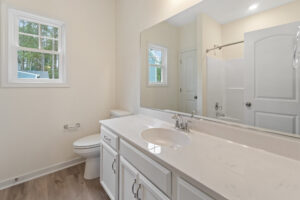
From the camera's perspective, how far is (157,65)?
1707mm

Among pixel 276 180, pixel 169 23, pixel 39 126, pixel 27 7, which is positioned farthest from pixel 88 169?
pixel 27 7

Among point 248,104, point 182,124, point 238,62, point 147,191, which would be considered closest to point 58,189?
point 147,191

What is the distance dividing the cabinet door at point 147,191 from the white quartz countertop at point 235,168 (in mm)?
202

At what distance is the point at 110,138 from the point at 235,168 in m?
1.04

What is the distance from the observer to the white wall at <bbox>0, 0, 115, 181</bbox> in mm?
1703

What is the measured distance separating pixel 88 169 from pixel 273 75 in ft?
6.97

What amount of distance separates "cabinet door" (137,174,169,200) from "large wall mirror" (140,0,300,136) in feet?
2.29

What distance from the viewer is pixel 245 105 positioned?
969mm

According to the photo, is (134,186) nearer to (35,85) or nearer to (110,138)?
(110,138)

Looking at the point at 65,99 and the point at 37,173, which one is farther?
the point at 65,99

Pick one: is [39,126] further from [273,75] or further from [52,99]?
[273,75]

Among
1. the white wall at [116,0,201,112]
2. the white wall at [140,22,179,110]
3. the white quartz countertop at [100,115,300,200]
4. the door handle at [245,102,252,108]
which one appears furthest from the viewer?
the white wall at [116,0,201,112]

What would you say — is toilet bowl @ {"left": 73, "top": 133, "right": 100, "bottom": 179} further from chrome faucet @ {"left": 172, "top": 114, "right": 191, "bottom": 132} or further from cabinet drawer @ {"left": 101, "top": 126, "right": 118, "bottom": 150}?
chrome faucet @ {"left": 172, "top": 114, "right": 191, "bottom": 132}

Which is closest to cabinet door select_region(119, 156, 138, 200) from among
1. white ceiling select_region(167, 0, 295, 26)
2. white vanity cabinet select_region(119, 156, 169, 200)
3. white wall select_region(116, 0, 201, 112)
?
white vanity cabinet select_region(119, 156, 169, 200)
